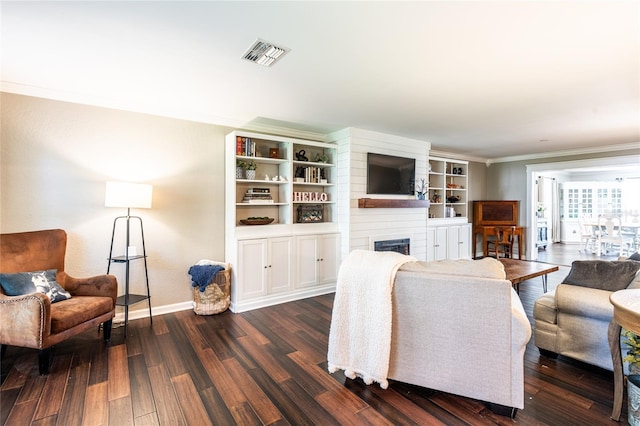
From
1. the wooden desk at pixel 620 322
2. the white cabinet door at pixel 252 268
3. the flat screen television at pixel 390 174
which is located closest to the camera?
the wooden desk at pixel 620 322

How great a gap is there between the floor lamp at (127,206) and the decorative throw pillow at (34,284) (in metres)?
0.49

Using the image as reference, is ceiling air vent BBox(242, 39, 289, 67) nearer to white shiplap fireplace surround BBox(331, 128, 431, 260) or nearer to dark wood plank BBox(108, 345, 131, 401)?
white shiplap fireplace surround BBox(331, 128, 431, 260)

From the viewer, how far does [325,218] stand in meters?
4.76

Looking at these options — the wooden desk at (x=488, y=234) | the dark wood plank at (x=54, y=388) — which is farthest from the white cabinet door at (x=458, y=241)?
the dark wood plank at (x=54, y=388)

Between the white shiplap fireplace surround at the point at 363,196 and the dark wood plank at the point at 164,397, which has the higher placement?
the white shiplap fireplace surround at the point at 363,196

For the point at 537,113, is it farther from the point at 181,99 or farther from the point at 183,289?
the point at 183,289

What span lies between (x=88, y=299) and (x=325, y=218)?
9.97 ft

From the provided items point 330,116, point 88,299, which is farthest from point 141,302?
point 330,116

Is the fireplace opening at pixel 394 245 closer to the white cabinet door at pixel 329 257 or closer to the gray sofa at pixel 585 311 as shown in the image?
the white cabinet door at pixel 329 257

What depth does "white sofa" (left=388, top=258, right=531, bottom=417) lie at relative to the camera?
1.73 meters

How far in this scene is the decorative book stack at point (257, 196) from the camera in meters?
3.91

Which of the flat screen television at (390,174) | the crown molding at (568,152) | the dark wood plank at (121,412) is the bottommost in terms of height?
the dark wood plank at (121,412)

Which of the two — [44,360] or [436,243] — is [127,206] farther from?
[436,243]

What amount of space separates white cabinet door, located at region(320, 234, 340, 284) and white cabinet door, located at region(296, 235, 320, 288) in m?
0.09
